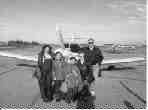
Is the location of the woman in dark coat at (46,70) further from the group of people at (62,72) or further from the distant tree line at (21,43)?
the distant tree line at (21,43)

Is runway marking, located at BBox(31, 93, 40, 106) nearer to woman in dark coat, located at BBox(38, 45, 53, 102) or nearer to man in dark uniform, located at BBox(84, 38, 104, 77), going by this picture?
woman in dark coat, located at BBox(38, 45, 53, 102)

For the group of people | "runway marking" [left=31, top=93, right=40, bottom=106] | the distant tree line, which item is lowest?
"runway marking" [left=31, top=93, right=40, bottom=106]

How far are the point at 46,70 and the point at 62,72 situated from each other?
0.79ft

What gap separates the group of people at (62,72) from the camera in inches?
93.1

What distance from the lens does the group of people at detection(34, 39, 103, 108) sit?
7.76ft

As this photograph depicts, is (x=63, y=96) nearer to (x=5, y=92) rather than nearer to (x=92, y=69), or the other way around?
(x=92, y=69)

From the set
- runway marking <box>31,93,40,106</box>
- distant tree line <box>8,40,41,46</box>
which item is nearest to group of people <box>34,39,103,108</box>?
runway marking <box>31,93,40,106</box>

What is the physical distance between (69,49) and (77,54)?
0.20 metres

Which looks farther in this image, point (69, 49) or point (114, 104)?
point (69, 49)

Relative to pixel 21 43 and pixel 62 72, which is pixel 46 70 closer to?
pixel 62 72

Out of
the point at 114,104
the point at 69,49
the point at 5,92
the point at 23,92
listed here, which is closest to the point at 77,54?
the point at 69,49

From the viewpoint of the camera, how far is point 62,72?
2387mm

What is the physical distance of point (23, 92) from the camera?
289cm

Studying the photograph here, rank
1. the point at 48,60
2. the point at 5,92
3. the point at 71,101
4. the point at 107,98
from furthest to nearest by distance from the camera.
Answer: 1. the point at 5,92
2. the point at 107,98
3. the point at 71,101
4. the point at 48,60
